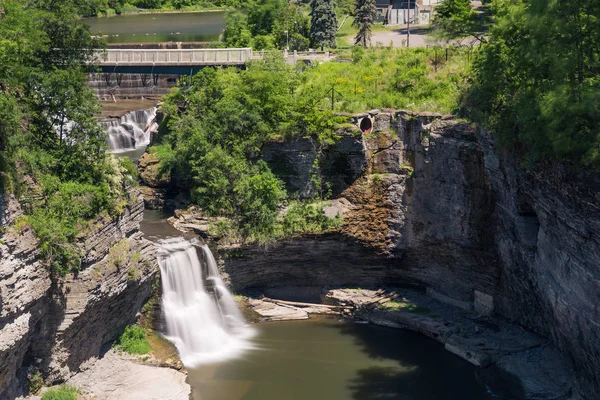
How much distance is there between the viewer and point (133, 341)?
105 feet

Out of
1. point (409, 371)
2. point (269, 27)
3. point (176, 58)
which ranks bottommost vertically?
point (409, 371)

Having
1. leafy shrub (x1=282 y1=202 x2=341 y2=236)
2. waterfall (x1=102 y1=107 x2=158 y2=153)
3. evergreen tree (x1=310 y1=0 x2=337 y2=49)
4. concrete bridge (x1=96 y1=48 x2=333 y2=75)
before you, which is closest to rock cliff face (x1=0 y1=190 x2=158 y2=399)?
leafy shrub (x1=282 y1=202 x2=341 y2=236)

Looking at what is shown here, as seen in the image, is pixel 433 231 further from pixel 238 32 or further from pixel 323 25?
pixel 238 32

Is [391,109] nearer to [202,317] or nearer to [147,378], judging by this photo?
[202,317]

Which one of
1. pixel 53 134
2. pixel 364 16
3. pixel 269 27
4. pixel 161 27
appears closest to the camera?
pixel 53 134

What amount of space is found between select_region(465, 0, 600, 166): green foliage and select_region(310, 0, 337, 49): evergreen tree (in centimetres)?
2900

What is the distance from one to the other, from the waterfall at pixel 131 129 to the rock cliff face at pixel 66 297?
19.0 metres

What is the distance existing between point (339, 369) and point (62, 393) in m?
11.2

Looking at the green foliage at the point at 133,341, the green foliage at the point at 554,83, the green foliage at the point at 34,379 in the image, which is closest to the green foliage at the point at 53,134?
the green foliage at the point at 34,379

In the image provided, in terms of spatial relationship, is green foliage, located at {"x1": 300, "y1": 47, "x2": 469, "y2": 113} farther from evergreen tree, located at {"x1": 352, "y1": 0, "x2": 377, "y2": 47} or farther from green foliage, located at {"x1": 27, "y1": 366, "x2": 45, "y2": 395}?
green foliage, located at {"x1": 27, "y1": 366, "x2": 45, "y2": 395}

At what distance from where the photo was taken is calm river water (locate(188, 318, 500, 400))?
99.7 ft

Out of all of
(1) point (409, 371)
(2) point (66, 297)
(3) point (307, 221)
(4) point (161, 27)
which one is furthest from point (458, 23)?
(4) point (161, 27)

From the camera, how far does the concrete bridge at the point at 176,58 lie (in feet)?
168

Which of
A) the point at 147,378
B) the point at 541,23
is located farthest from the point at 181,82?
the point at 541,23
